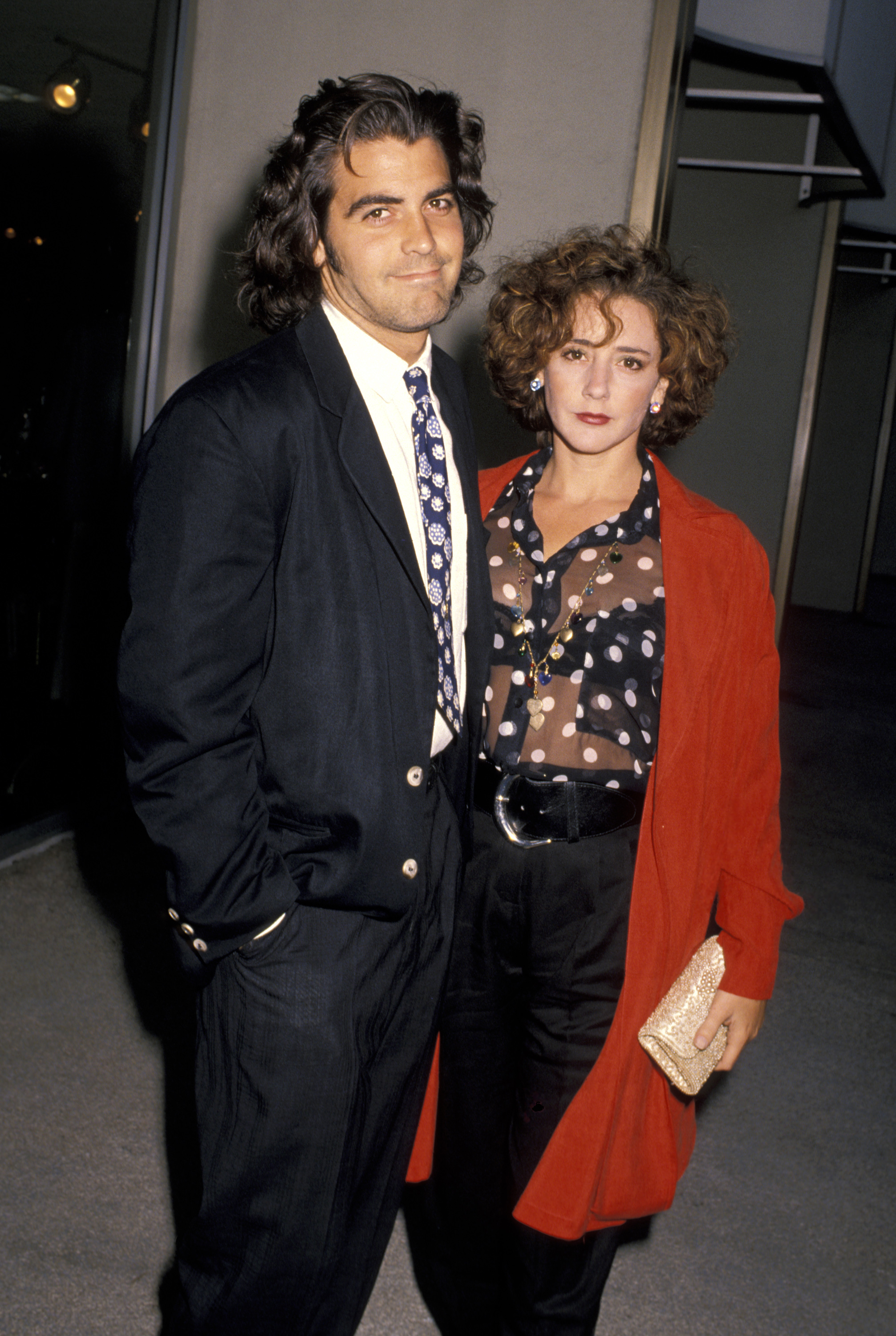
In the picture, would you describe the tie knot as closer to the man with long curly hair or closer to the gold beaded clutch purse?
the man with long curly hair

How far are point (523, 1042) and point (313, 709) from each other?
0.78 m

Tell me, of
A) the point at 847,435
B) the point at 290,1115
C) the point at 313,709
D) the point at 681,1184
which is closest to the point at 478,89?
the point at 313,709

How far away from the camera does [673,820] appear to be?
164cm

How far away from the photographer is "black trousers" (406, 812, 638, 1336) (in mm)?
1667

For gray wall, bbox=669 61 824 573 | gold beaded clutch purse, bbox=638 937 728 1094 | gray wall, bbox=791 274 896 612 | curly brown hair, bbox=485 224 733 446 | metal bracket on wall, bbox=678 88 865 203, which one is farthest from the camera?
gray wall, bbox=791 274 896 612

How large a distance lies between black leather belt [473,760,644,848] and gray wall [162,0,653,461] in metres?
1.99

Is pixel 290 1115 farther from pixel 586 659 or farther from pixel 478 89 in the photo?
pixel 478 89

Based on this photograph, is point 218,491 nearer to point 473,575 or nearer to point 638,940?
point 473,575

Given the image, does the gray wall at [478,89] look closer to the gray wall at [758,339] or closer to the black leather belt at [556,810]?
the black leather belt at [556,810]

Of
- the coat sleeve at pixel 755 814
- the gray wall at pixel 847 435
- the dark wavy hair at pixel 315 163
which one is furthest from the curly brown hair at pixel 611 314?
the gray wall at pixel 847 435

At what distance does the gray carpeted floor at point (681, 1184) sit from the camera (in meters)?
2.13

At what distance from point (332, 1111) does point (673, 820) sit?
2.16 feet

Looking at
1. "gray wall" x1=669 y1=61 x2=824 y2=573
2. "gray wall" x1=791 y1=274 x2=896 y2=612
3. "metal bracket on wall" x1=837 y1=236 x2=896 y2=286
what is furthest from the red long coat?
"gray wall" x1=791 y1=274 x2=896 y2=612

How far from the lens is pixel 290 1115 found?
1368mm
